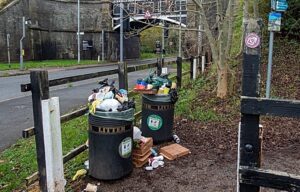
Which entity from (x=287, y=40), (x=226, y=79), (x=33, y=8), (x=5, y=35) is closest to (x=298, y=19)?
(x=287, y=40)

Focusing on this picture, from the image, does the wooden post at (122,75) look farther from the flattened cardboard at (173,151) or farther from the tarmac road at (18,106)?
the tarmac road at (18,106)

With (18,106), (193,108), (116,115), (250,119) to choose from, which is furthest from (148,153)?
(18,106)

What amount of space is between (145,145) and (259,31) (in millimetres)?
2972

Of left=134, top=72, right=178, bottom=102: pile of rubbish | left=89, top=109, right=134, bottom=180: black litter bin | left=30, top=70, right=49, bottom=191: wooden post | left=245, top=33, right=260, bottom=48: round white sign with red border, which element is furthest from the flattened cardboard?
left=245, top=33, right=260, bottom=48: round white sign with red border

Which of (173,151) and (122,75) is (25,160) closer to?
(122,75)

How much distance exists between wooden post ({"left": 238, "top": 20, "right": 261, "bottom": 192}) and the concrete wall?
27.8m

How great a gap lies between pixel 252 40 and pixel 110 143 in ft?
8.05

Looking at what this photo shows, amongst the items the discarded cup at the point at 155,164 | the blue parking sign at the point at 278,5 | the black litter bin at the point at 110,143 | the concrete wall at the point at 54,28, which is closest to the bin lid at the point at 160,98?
the discarded cup at the point at 155,164

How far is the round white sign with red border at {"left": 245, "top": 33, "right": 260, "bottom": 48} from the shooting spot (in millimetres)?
2230

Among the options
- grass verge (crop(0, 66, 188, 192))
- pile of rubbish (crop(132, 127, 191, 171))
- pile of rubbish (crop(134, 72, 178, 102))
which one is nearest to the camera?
grass verge (crop(0, 66, 188, 192))

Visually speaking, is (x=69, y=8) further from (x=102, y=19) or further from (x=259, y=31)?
(x=259, y=31)

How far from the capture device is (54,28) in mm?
39094

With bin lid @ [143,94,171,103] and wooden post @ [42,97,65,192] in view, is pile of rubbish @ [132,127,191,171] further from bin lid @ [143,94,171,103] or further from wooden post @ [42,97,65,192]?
wooden post @ [42,97,65,192]

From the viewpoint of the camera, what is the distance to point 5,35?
31406mm
